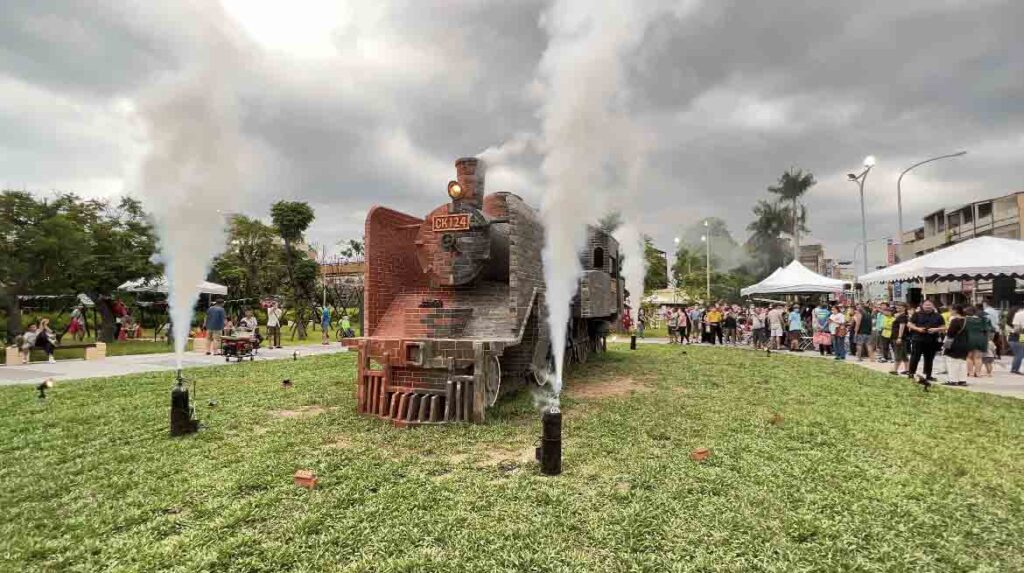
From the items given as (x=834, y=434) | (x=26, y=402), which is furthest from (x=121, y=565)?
(x=26, y=402)

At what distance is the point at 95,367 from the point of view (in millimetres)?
11078

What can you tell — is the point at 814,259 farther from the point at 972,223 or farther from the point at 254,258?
the point at 254,258

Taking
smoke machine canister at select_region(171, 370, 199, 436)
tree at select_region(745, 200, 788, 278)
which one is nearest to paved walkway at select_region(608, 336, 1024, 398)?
smoke machine canister at select_region(171, 370, 199, 436)

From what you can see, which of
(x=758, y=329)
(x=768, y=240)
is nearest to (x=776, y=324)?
(x=758, y=329)

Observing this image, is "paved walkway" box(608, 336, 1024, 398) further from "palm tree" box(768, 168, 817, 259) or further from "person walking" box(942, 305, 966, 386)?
"palm tree" box(768, 168, 817, 259)

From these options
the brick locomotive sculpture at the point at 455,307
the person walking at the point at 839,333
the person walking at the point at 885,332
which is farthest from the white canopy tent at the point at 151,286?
the person walking at the point at 885,332

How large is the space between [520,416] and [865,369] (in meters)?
8.71

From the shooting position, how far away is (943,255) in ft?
42.0

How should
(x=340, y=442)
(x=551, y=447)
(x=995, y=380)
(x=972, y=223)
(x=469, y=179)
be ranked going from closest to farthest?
(x=551, y=447)
(x=340, y=442)
(x=469, y=179)
(x=995, y=380)
(x=972, y=223)

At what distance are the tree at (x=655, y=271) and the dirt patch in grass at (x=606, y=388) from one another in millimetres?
39438

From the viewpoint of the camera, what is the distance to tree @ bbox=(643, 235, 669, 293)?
47.4 metres

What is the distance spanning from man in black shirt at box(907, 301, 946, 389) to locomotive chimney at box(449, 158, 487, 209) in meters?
7.87

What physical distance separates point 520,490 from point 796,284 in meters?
18.1

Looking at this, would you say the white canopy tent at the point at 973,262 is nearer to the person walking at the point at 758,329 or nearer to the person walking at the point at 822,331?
the person walking at the point at 822,331
